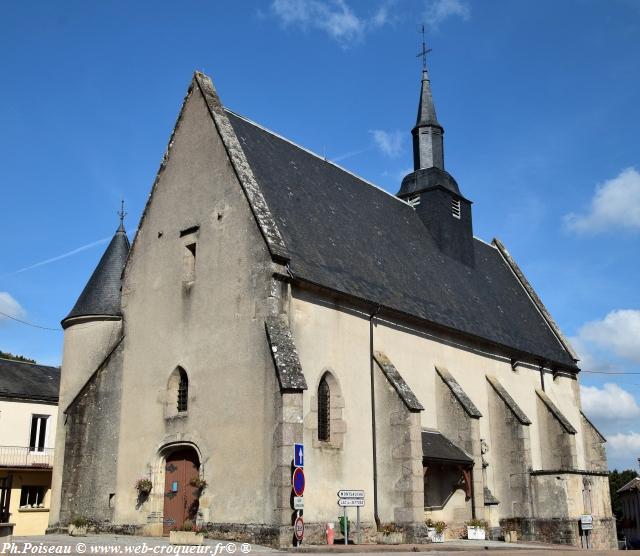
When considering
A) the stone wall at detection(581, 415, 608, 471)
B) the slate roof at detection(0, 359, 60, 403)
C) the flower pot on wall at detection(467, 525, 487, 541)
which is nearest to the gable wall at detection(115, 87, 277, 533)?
the flower pot on wall at detection(467, 525, 487, 541)

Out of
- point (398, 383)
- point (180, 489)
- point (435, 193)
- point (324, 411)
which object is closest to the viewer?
point (180, 489)

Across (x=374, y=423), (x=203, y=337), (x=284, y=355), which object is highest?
(x=203, y=337)

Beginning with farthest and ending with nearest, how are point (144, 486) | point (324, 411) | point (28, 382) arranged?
point (28, 382), point (324, 411), point (144, 486)

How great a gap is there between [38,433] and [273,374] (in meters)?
20.7

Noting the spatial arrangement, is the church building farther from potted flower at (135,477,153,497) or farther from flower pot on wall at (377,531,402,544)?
flower pot on wall at (377,531,402,544)

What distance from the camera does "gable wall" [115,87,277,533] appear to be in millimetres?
18797

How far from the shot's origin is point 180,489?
806 inches

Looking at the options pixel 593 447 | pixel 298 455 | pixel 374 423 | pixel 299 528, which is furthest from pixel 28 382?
pixel 593 447

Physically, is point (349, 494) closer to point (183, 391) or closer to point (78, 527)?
point (183, 391)

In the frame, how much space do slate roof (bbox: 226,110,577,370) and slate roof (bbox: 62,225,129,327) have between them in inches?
224

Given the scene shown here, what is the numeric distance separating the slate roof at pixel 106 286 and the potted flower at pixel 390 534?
34.0 feet

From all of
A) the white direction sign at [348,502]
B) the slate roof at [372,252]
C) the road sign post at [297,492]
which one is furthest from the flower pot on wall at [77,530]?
the slate roof at [372,252]

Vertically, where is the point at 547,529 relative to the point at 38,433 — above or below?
below

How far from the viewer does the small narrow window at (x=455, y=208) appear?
33.3 metres
